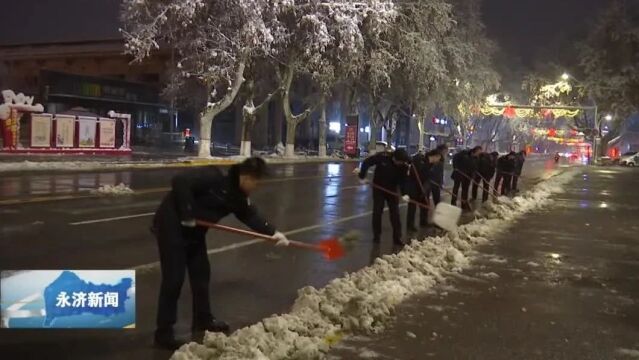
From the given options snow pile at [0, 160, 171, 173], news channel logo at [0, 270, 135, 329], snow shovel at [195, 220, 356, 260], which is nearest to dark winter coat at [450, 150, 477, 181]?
snow shovel at [195, 220, 356, 260]

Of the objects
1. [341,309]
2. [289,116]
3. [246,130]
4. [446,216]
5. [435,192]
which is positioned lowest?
[341,309]

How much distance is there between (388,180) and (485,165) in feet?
28.4

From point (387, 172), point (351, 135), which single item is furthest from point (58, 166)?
point (351, 135)

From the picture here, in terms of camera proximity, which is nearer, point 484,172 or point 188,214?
point 188,214

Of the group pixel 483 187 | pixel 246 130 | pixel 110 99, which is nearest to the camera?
pixel 483 187

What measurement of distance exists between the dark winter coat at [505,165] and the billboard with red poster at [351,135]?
27.3 meters

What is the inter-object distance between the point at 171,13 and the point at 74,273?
82.7 feet

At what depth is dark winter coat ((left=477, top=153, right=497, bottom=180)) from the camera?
57.9 feet

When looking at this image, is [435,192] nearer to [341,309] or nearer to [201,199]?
[341,309]

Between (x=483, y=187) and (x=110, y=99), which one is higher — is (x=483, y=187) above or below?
below

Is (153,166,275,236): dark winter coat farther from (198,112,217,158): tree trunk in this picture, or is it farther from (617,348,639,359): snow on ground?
(198,112,217,158): tree trunk

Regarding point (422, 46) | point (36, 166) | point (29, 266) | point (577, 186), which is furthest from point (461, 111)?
point (29, 266)

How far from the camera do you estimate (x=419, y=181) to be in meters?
12.0

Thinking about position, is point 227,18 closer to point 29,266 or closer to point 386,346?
point 29,266
